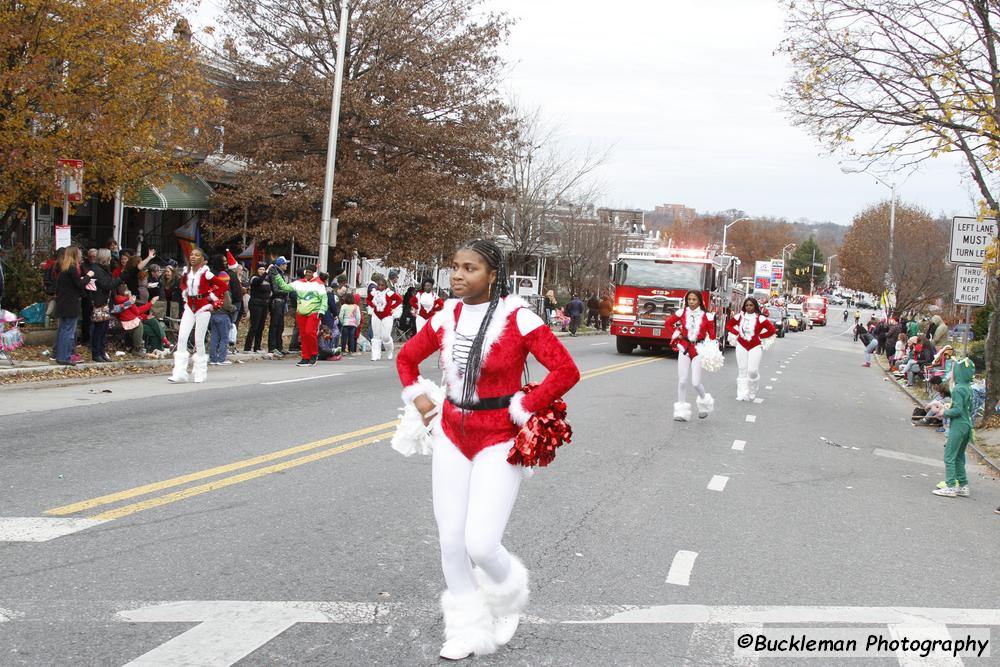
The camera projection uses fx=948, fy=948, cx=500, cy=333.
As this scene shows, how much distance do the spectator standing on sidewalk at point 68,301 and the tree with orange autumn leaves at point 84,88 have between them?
2.27 meters

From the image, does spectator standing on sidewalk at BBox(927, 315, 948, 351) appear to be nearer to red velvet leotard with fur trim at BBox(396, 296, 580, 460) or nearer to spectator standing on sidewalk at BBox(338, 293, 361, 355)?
spectator standing on sidewalk at BBox(338, 293, 361, 355)

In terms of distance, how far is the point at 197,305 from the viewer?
13.8 m

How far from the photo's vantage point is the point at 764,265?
9006 cm

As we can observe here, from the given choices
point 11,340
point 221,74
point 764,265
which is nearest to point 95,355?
point 11,340

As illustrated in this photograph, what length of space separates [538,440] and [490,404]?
0.30 metres

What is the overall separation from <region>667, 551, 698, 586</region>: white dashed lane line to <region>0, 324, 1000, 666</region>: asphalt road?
28mm

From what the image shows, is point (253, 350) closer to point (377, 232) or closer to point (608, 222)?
point (377, 232)

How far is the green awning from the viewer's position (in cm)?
2492

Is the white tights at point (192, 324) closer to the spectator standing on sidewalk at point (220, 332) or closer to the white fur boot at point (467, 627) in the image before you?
the spectator standing on sidewalk at point (220, 332)

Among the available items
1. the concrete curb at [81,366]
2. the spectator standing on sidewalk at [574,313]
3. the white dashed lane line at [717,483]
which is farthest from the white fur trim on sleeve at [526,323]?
the spectator standing on sidewalk at [574,313]

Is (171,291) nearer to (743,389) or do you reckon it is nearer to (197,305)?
(197,305)

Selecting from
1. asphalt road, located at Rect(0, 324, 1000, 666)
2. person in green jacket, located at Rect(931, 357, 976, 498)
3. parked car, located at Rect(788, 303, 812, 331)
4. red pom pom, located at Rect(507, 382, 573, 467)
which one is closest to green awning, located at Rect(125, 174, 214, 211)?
asphalt road, located at Rect(0, 324, 1000, 666)

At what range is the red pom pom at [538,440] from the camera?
4.14 meters

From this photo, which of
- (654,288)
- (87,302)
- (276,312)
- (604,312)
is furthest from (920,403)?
(604,312)
